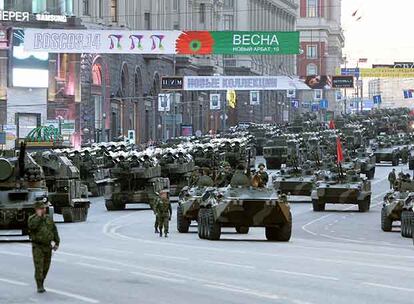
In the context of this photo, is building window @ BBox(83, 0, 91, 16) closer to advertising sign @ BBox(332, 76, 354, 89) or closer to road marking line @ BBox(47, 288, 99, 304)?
advertising sign @ BBox(332, 76, 354, 89)

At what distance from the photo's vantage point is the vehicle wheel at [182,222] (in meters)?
34.2

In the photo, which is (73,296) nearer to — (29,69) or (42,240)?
(42,240)

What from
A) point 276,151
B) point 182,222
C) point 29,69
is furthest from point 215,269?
point 29,69

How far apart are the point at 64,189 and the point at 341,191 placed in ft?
34.0

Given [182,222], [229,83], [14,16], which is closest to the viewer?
[182,222]

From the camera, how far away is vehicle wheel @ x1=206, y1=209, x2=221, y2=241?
29.8m

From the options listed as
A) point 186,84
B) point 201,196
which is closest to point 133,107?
point 186,84

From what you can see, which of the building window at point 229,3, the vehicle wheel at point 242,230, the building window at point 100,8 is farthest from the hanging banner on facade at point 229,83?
the building window at point 229,3

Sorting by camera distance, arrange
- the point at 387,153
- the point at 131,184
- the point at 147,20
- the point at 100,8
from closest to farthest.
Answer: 1. the point at 131,184
2. the point at 387,153
3. the point at 100,8
4. the point at 147,20

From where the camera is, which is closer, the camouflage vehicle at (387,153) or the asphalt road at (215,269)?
the asphalt road at (215,269)

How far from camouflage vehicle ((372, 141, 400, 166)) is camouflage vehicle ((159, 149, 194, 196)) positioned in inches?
1099

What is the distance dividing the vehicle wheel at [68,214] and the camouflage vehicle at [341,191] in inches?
379

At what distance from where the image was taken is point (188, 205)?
33.4 m

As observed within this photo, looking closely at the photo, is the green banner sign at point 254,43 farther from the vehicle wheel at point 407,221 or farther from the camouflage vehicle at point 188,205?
the vehicle wheel at point 407,221
